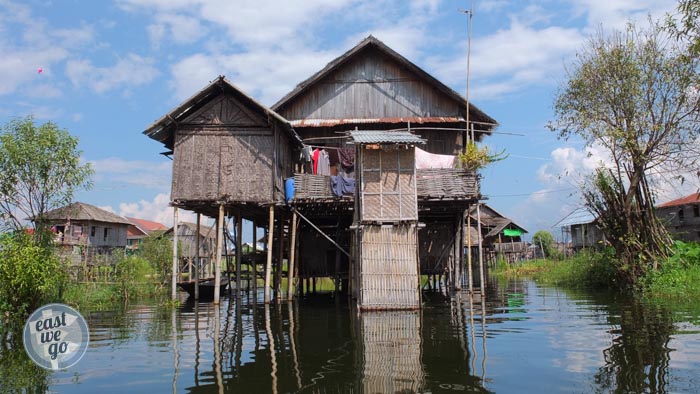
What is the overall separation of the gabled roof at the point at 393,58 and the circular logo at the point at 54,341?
9.99 meters

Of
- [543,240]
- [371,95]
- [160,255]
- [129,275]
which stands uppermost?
[371,95]

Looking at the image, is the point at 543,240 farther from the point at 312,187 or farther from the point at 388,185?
the point at 388,185

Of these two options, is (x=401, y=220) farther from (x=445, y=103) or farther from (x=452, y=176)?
(x=445, y=103)

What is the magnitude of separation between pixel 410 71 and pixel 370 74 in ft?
4.74

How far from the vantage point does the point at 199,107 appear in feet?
57.9

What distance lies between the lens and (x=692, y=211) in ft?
115

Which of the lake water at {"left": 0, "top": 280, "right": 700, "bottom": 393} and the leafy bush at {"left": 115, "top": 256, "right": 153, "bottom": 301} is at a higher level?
the leafy bush at {"left": 115, "top": 256, "right": 153, "bottom": 301}

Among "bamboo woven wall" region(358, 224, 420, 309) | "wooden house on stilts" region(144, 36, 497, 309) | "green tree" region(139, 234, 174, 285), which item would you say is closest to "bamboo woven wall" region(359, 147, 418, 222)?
"wooden house on stilts" region(144, 36, 497, 309)

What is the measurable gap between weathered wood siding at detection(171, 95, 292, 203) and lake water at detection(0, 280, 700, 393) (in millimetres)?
4464

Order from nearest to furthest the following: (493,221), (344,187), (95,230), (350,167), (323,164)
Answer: (344,187) → (350,167) → (323,164) → (493,221) → (95,230)

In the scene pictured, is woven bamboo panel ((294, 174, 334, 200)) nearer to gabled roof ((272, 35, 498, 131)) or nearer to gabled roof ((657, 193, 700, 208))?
gabled roof ((272, 35, 498, 131))

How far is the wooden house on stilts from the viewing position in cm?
1405

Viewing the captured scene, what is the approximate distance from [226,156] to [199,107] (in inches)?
78.9

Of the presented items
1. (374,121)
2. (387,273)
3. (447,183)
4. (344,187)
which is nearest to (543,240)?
(374,121)
